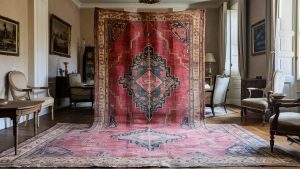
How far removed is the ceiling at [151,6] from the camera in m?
9.77

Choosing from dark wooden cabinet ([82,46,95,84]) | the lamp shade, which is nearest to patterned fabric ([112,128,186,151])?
the lamp shade

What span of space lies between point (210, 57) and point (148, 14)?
472 centimetres

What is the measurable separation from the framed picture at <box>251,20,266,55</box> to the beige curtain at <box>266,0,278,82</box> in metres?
0.42

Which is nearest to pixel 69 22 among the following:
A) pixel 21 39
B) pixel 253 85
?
pixel 21 39

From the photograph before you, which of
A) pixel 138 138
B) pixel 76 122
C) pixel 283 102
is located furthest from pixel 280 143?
pixel 76 122

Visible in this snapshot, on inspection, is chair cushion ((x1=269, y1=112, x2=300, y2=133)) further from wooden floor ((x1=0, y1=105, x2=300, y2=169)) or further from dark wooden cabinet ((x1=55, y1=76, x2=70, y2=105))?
dark wooden cabinet ((x1=55, y1=76, x2=70, y2=105))

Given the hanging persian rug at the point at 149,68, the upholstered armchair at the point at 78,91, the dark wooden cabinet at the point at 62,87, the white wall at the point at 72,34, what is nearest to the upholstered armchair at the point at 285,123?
the hanging persian rug at the point at 149,68

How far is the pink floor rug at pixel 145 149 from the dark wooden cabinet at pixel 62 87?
9.43 feet

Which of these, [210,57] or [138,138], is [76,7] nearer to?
[210,57]

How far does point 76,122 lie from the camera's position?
5.69 metres

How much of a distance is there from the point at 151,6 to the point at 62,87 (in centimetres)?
426

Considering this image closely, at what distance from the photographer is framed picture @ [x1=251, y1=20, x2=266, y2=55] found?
671 centimetres

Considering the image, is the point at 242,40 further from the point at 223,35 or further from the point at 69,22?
the point at 69,22

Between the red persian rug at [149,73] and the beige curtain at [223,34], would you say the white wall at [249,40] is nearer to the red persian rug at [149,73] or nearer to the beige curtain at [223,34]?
the beige curtain at [223,34]
